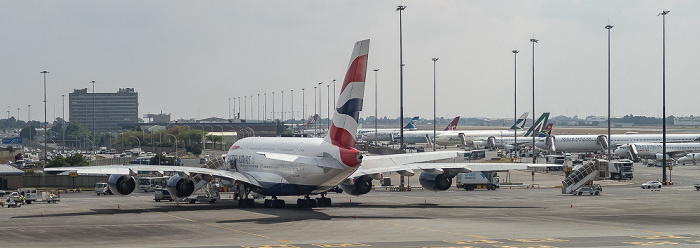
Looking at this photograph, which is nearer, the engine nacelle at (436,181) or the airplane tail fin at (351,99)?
the airplane tail fin at (351,99)

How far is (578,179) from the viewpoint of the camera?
73188 mm

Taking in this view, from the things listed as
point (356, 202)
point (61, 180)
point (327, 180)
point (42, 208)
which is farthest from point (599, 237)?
point (61, 180)

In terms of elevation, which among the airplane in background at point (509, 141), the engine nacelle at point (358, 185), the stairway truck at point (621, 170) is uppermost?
the airplane in background at point (509, 141)

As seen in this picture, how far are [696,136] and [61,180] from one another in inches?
4444

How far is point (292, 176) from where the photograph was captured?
174 ft

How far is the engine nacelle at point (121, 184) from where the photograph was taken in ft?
180

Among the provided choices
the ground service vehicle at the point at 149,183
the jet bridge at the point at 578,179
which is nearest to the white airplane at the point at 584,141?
the jet bridge at the point at 578,179

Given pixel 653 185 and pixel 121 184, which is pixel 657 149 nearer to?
pixel 653 185

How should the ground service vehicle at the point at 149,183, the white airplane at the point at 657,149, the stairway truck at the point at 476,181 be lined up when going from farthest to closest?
the white airplane at the point at 657,149, the ground service vehicle at the point at 149,183, the stairway truck at the point at 476,181

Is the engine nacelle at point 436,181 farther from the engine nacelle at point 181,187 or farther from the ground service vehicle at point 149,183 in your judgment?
the ground service vehicle at point 149,183

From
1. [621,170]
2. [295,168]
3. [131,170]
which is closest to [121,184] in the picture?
[131,170]

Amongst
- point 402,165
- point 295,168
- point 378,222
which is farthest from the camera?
point 402,165

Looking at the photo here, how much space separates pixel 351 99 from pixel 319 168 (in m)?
4.67

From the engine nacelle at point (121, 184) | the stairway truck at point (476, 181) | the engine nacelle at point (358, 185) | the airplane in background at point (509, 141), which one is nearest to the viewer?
the engine nacelle at point (121, 184)
